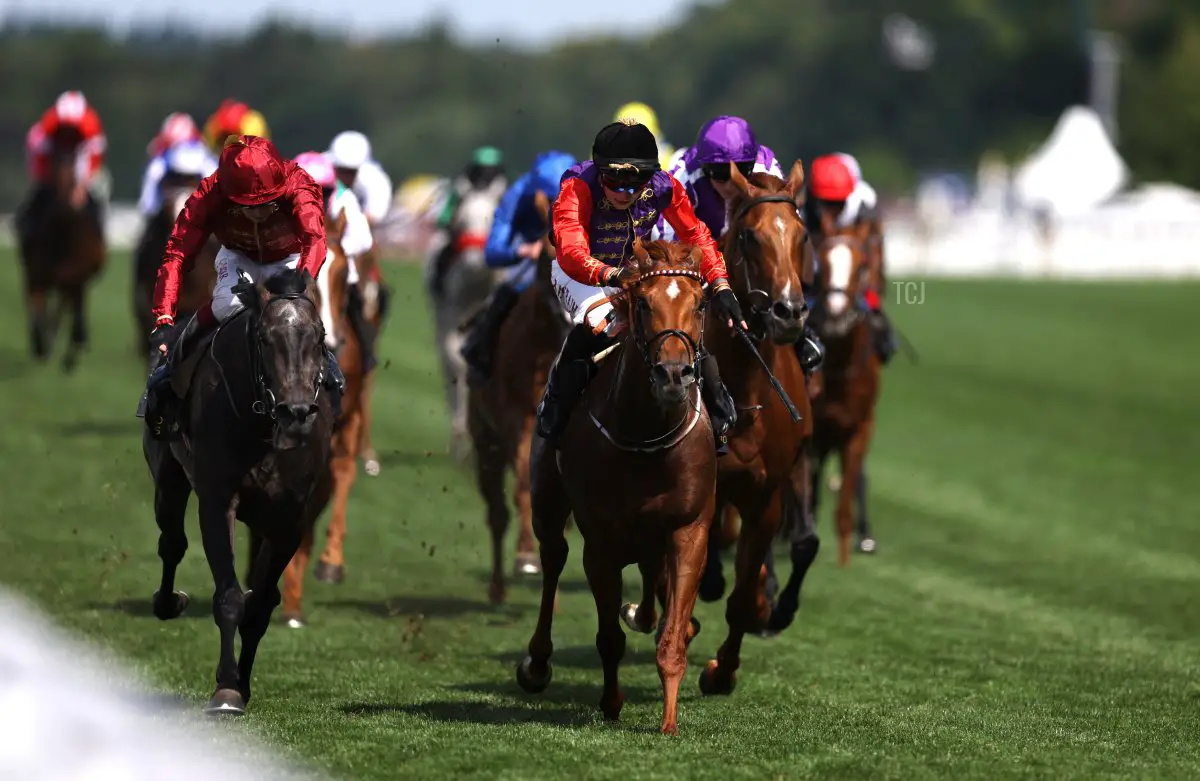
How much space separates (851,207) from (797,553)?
3.78 metres

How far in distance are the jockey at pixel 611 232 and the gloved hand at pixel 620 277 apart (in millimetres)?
195

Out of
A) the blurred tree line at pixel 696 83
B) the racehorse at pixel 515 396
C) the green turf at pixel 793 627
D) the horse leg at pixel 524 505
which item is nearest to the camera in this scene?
the green turf at pixel 793 627

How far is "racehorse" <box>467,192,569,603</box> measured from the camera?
12.7 meters

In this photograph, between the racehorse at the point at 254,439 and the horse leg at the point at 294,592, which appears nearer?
the racehorse at the point at 254,439

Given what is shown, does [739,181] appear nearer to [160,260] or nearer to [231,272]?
[231,272]

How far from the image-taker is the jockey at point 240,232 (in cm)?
926

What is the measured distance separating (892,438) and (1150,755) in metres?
15.7

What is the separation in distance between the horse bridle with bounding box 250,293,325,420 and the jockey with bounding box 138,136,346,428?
45cm

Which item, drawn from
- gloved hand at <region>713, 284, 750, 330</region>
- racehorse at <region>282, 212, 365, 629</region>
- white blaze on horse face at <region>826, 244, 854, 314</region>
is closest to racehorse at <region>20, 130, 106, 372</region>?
racehorse at <region>282, 212, 365, 629</region>

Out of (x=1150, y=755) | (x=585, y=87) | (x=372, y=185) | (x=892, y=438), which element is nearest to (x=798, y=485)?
(x=1150, y=755)

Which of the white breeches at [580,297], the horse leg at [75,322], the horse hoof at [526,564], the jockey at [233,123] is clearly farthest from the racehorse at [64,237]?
the white breeches at [580,297]

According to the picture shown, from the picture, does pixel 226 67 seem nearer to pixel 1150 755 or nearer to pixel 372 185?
pixel 372 185

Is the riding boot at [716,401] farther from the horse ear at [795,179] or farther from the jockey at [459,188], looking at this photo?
the jockey at [459,188]

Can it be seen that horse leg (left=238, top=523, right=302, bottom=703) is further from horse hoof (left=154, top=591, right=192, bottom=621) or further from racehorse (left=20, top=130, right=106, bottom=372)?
racehorse (left=20, top=130, right=106, bottom=372)
